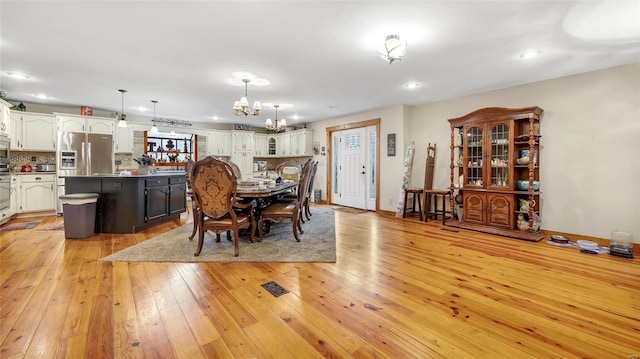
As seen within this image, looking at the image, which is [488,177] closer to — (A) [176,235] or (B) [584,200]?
(B) [584,200]

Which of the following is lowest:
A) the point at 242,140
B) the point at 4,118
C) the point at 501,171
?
the point at 501,171

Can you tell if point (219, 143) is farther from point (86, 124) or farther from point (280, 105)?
point (280, 105)

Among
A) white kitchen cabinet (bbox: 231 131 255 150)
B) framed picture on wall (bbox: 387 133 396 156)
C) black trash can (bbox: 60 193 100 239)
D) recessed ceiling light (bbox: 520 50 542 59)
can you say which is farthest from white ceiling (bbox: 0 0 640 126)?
white kitchen cabinet (bbox: 231 131 255 150)

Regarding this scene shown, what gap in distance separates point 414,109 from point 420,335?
5.01m

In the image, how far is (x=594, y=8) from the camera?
2191 millimetres

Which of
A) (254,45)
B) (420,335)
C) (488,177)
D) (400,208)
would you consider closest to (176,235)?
(254,45)

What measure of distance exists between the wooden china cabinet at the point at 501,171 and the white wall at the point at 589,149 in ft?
0.70

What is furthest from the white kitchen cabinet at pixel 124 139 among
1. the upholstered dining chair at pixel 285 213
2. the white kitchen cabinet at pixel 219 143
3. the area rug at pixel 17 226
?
the upholstered dining chair at pixel 285 213

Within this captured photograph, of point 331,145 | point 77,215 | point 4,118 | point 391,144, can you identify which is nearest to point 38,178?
point 4,118

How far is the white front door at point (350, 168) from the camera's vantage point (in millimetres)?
6504

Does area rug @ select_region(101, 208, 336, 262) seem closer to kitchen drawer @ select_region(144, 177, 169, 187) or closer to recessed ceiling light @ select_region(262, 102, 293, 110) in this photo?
kitchen drawer @ select_region(144, 177, 169, 187)

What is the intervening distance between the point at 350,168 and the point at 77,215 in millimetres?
5383

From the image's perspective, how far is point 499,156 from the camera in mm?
4176

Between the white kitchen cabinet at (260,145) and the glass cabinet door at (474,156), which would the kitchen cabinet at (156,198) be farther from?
the glass cabinet door at (474,156)
